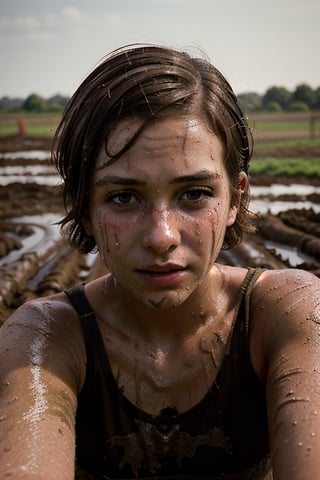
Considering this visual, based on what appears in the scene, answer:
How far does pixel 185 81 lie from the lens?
Answer: 76.5 inches

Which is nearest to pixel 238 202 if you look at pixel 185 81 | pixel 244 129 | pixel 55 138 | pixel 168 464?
pixel 244 129

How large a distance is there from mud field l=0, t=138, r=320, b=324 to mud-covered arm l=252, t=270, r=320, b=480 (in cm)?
93

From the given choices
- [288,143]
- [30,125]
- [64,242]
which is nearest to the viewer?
[64,242]

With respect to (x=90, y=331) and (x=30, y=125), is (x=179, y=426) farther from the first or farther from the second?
(x=30, y=125)

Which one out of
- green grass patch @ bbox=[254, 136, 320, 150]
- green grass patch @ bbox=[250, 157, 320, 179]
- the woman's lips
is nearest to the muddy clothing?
the woman's lips

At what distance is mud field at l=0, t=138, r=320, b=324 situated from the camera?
6.39 m

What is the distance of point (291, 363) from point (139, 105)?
0.82m

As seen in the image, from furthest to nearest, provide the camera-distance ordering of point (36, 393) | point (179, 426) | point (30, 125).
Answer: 1. point (30, 125)
2. point (179, 426)
3. point (36, 393)

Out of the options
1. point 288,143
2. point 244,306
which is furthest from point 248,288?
point 288,143

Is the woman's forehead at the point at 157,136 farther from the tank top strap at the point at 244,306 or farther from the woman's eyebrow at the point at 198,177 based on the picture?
the tank top strap at the point at 244,306

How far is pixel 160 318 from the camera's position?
210 centimetres

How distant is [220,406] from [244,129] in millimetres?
900

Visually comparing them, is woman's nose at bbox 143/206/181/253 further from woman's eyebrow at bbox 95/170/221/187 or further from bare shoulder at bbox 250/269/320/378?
bare shoulder at bbox 250/269/320/378

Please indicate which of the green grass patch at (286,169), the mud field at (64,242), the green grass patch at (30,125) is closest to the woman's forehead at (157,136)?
the mud field at (64,242)
